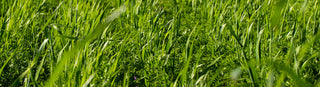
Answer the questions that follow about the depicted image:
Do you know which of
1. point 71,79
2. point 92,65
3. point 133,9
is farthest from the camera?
point 133,9

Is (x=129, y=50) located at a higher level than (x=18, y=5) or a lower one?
lower

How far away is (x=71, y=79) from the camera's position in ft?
5.16

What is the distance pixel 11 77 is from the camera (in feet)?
5.85

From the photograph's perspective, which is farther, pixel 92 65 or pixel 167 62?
pixel 167 62

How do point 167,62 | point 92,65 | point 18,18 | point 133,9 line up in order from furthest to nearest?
point 133,9, point 18,18, point 167,62, point 92,65

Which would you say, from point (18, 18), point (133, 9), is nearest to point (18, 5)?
point (18, 18)

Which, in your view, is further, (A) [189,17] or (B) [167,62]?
(A) [189,17]

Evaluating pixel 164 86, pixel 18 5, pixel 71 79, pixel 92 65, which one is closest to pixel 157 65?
pixel 164 86

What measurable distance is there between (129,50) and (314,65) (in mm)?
951

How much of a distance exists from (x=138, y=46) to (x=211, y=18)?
551mm

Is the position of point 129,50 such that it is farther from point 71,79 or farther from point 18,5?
point 18,5

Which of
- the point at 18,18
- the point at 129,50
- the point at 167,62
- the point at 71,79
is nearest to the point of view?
the point at 71,79

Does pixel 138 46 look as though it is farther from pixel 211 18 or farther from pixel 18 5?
pixel 18 5

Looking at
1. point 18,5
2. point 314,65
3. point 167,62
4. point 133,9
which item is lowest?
point 314,65
